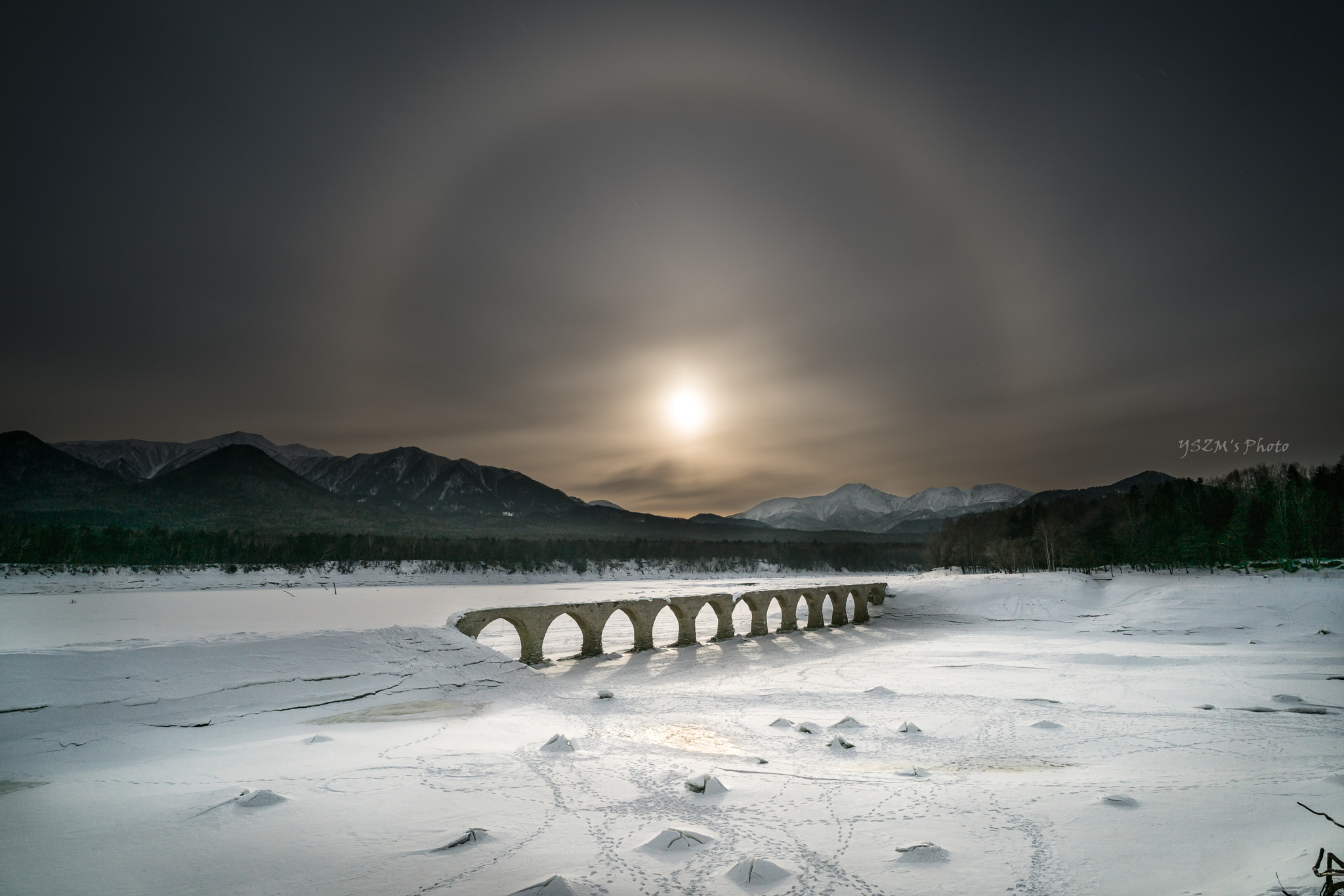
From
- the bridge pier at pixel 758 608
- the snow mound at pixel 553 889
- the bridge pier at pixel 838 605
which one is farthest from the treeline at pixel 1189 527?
the snow mound at pixel 553 889

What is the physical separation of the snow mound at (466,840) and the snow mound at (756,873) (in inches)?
143

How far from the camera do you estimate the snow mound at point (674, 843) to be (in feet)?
28.3

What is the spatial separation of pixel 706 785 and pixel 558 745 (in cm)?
456

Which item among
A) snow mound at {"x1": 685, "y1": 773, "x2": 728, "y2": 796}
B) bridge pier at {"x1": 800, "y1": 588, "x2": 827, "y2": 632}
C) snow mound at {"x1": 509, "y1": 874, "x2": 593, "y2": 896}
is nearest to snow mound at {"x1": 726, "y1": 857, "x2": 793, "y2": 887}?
snow mound at {"x1": 509, "y1": 874, "x2": 593, "y2": 896}

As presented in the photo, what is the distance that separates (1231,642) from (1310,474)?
3504 centimetres

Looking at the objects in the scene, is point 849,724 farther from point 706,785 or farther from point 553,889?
point 553,889

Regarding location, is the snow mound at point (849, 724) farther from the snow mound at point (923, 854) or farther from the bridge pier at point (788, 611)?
the bridge pier at point (788, 611)

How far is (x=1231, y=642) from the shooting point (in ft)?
112

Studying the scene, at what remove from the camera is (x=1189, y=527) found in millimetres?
54438

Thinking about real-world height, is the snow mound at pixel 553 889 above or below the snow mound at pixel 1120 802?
above

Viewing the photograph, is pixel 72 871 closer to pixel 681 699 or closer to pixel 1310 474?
pixel 681 699

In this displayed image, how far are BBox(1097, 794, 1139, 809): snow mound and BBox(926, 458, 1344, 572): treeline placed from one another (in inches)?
2043

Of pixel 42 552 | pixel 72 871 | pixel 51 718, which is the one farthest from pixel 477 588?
pixel 72 871

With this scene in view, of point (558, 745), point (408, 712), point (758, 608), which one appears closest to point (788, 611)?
point (758, 608)
